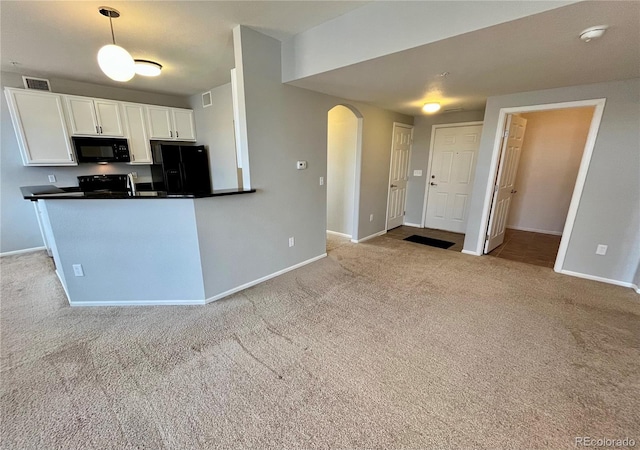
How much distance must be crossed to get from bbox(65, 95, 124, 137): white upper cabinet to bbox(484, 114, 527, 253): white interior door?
236 inches

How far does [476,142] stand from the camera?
15.5 ft

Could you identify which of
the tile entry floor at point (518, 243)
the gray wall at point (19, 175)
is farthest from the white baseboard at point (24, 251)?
the tile entry floor at point (518, 243)

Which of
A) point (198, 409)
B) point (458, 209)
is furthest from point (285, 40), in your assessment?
point (458, 209)

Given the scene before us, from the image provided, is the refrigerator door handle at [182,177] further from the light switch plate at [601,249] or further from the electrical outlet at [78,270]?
the light switch plate at [601,249]

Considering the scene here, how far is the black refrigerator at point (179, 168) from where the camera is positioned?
4.33 metres

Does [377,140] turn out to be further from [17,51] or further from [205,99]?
[17,51]

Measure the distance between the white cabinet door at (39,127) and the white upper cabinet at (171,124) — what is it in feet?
3.82

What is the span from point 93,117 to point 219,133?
185cm

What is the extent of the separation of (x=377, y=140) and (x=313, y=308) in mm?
3193

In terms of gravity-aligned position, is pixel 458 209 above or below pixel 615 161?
below

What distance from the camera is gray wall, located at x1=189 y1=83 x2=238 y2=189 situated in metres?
A: 4.29

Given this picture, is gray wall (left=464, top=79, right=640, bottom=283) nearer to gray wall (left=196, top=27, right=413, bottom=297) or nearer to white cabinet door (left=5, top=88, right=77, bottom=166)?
gray wall (left=196, top=27, right=413, bottom=297)
